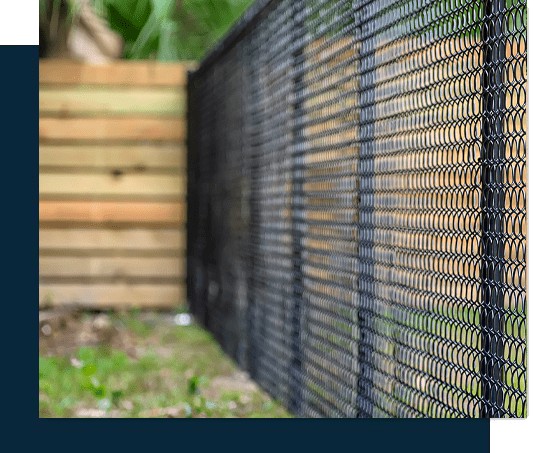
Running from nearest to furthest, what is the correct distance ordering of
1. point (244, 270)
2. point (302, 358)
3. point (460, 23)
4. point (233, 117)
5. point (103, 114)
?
1. point (460, 23)
2. point (302, 358)
3. point (244, 270)
4. point (233, 117)
5. point (103, 114)

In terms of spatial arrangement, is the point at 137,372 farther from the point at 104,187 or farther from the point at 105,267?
the point at 104,187

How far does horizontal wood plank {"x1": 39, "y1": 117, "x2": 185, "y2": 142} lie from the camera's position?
5.85 meters

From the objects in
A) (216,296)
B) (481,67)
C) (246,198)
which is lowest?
(216,296)

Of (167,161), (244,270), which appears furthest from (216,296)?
(167,161)

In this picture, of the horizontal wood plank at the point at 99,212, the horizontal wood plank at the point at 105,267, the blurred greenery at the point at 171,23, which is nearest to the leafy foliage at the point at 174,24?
the blurred greenery at the point at 171,23

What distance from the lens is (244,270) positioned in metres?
4.28

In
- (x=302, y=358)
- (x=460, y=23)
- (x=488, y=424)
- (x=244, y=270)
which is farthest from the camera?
(x=244, y=270)

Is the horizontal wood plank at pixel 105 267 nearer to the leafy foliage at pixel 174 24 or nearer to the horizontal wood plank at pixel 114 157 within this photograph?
the horizontal wood plank at pixel 114 157

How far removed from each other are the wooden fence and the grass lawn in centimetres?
23

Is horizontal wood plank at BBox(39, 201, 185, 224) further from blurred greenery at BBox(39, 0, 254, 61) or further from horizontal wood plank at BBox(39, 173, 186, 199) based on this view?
blurred greenery at BBox(39, 0, 254, 61)

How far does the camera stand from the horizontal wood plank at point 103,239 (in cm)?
588

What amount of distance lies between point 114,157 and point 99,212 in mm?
321

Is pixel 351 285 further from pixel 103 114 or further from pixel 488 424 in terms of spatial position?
pixel 103 114

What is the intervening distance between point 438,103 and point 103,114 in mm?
4092
